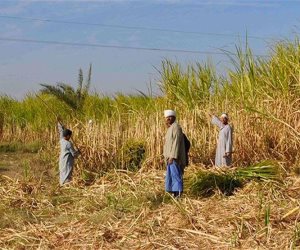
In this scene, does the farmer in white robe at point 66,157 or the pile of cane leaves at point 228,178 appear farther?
the farmer in white robe at point 66,157

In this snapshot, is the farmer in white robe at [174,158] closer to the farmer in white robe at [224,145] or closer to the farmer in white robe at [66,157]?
the farmer in white robe at [224,145]

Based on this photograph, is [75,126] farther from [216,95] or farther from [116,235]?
[116,235]

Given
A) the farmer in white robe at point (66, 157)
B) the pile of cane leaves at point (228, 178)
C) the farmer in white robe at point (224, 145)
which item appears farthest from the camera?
the farmer in white robe at point (66, 157)

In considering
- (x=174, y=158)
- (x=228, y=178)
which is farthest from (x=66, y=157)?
(x=228, y=178)

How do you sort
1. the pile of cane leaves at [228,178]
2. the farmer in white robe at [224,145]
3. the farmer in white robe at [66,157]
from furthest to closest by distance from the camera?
1. the farmer in white robe at [66,157]
2. the farmer in white robe at [224,145]
3. the pile of cane leaves at [228,178]

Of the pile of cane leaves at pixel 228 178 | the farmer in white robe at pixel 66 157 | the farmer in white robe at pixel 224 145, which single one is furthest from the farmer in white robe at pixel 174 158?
the farmer in white robe at pixel 66 157

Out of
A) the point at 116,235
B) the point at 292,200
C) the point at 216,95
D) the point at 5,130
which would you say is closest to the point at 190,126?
the point at 216,95

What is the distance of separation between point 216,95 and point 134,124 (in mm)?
2040

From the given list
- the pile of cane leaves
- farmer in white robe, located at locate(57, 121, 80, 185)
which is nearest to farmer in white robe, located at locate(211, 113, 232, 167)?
the pile of cane leaves

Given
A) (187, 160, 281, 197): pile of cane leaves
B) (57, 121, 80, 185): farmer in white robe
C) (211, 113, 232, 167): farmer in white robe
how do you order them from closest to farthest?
(187, 160, 281, 197): pile of cane leaves → (211, 113, 232, 167): farmer in white robe → (57, 121, 80, 185): farmer in white robe

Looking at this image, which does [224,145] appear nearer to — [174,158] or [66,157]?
[174,158]

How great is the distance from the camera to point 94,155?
37.9 ft

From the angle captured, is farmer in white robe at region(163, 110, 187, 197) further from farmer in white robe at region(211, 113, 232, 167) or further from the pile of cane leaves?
farmer in white robe at region(211, 113, 232, 167)

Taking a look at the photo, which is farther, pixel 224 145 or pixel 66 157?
pixel 66 157
